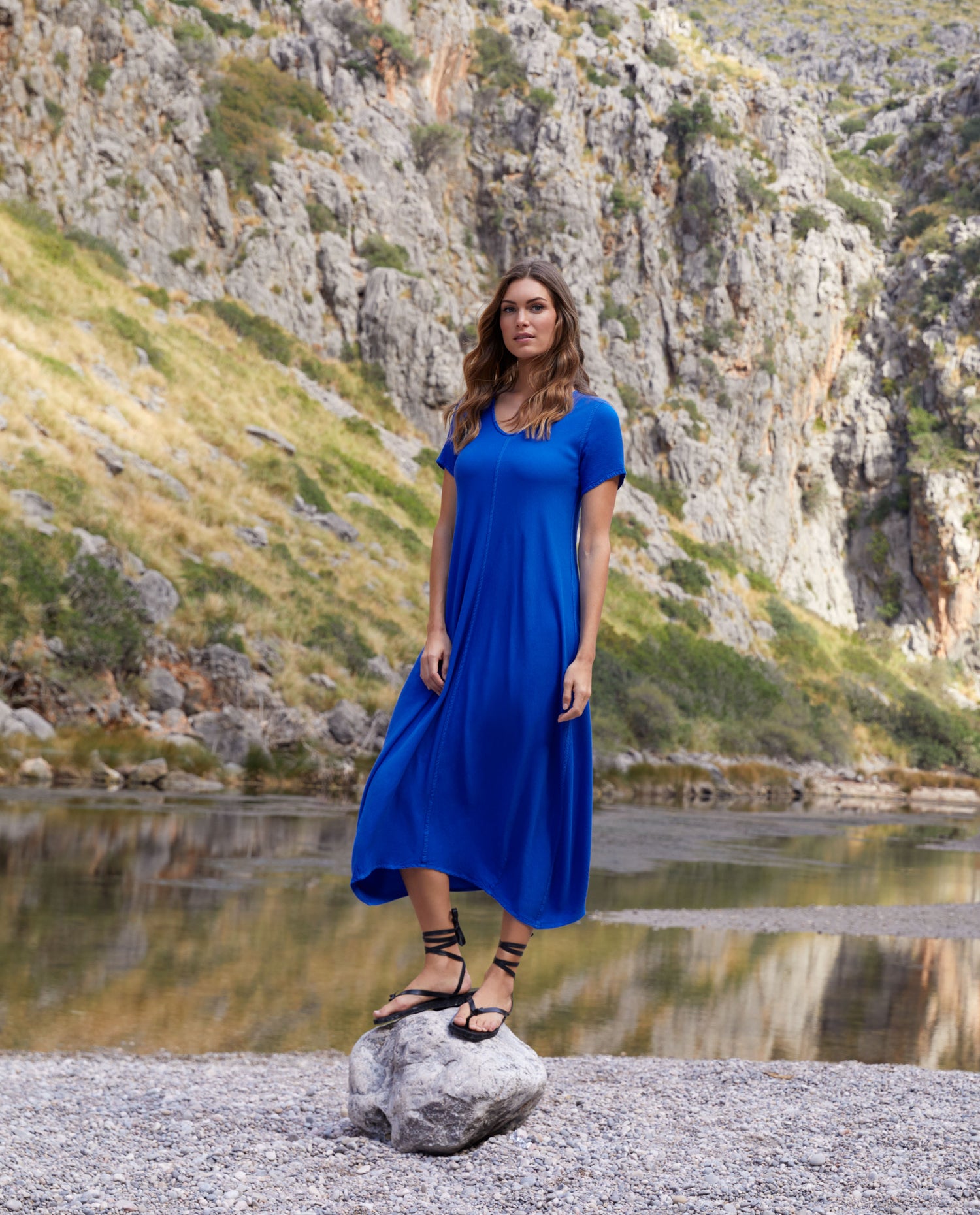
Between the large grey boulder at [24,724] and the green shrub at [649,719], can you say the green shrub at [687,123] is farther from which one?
the large grey boulder at [24,724]

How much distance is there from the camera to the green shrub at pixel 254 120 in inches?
1439

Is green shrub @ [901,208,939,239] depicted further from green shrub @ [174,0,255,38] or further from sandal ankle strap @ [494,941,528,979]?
sandal ankle strap @ [494,941,528,979]

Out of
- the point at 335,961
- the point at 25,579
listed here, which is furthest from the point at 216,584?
the point at 335,961

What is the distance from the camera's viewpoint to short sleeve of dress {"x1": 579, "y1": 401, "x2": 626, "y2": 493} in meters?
3.84

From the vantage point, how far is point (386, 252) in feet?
129

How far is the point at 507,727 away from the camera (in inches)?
144

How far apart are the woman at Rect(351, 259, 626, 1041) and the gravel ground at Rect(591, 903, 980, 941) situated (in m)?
5.50

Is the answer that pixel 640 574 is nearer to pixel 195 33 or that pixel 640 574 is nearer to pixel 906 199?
pixel 195 33

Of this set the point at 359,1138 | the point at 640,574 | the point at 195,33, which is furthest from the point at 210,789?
the point at 195,33

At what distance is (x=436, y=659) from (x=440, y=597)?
0.25 metres

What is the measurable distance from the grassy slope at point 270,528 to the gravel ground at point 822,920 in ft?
34.4

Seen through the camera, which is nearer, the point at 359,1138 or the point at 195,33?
the point at 359,1138

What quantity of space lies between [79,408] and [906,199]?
Result: 52.0 metres

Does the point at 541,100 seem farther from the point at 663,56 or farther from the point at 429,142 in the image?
the point at 663,56
